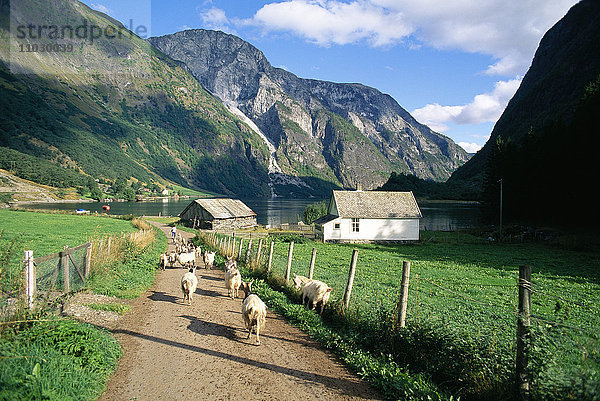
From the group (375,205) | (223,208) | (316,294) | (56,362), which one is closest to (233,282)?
(316,294)

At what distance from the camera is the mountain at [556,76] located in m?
130

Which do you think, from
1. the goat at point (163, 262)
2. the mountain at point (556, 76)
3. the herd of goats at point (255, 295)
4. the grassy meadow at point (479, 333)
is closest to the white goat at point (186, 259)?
the goat at point (163, 262)

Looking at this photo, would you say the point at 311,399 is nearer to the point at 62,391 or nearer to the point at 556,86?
the point at 62,391

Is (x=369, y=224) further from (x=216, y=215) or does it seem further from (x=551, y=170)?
(x=216, y=215)

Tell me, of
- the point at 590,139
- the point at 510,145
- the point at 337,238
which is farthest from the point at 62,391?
the point at 510,145

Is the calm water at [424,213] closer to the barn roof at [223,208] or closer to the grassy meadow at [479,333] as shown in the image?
the barn roof at [223,208]

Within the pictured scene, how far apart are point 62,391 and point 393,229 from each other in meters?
46.5

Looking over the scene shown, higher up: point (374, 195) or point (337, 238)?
point (374, 195)

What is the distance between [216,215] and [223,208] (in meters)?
4.19

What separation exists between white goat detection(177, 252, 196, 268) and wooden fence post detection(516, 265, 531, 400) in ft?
61.5

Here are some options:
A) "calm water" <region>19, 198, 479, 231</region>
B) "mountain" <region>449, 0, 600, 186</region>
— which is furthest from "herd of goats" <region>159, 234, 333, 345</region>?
"mountain" <region>449, 0, 600, 186</region>

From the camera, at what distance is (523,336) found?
5.41m

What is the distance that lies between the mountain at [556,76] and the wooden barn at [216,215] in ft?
303

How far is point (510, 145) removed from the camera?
66750 millimetres
